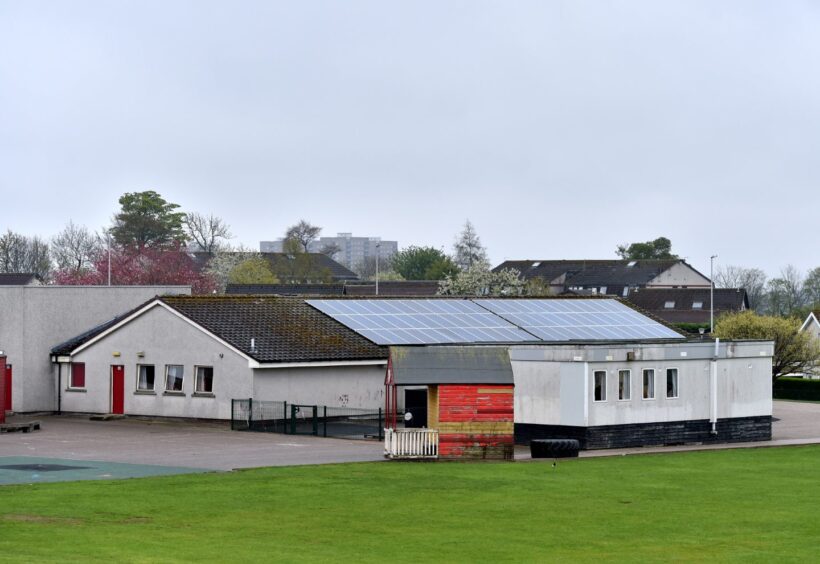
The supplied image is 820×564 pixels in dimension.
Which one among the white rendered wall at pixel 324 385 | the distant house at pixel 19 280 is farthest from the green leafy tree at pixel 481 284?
the white rendered wall at pixel 324 385

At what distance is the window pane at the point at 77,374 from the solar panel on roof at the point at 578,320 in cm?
1936

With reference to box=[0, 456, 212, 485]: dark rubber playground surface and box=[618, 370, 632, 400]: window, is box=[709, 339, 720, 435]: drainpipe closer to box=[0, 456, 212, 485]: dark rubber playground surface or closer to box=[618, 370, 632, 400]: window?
box=[618, 370, 632, 400]: window

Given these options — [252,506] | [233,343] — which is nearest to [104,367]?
[233,343]

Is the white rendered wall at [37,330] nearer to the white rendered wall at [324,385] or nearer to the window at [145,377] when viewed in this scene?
the window at [145,377]

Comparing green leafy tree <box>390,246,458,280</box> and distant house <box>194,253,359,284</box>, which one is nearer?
distant house <box>194,253,359,284</box>

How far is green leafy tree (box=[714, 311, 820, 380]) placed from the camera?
86.6m

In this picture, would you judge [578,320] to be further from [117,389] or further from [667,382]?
[117,389]

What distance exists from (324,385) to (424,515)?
2716 cm

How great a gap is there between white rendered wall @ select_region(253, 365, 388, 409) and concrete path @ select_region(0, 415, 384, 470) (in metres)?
2.28

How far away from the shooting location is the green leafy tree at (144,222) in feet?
569

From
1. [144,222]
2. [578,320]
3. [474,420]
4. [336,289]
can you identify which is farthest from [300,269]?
[474,420]

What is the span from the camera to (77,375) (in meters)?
61.9

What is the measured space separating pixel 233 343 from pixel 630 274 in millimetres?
118237

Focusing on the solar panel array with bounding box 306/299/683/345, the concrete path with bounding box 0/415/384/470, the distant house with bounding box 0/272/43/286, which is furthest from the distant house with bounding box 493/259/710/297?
the concrete path with bounding box 0/415/384/470
